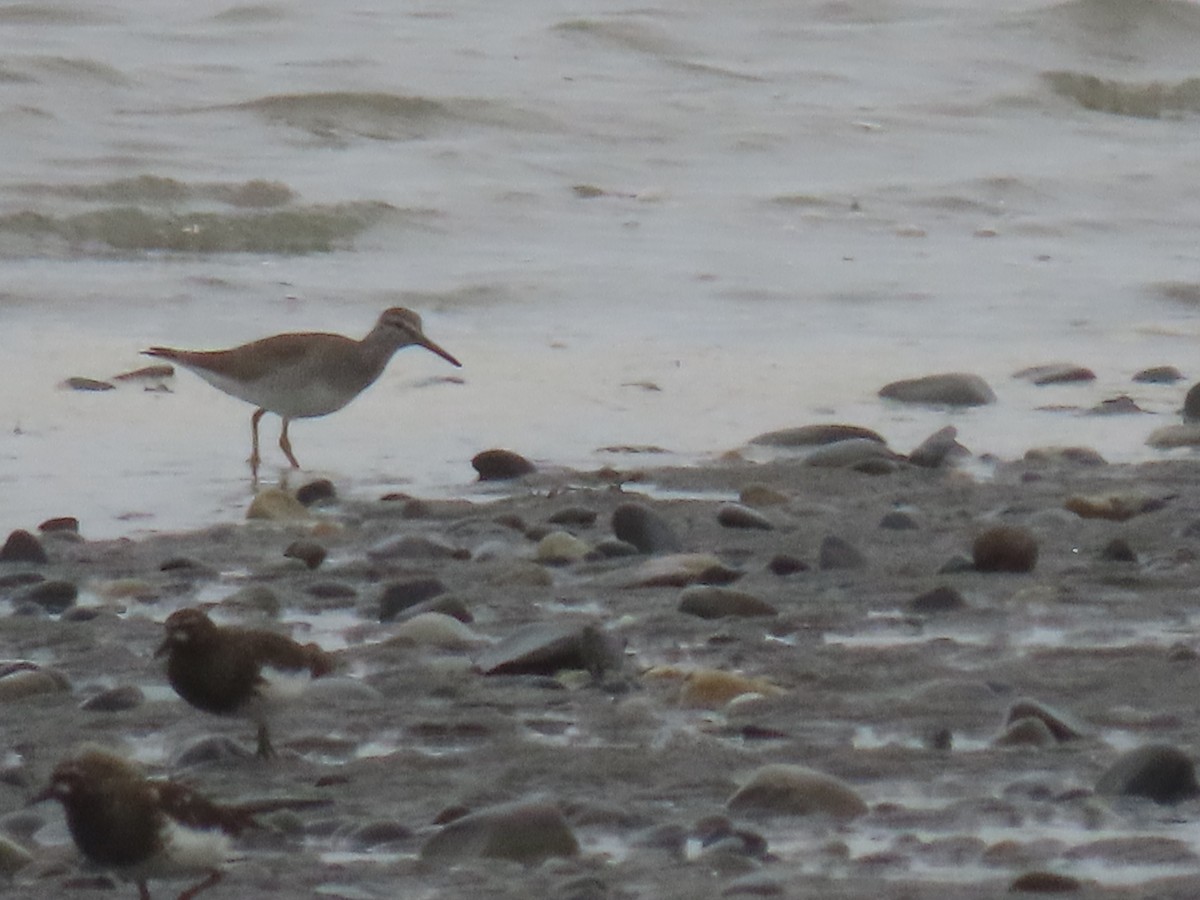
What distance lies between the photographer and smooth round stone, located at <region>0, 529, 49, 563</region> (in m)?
5.88

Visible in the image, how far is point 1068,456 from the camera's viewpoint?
24.3 feet

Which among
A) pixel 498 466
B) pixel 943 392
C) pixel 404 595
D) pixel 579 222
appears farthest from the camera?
pixel 579 222

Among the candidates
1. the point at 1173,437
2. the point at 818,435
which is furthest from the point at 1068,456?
the point at 818,435

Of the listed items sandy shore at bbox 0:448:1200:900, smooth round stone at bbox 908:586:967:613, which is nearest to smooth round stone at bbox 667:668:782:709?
sandy shore at bbox 0:448:1200:900

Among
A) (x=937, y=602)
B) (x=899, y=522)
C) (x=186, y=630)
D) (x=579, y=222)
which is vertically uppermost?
(x=186, y=630)

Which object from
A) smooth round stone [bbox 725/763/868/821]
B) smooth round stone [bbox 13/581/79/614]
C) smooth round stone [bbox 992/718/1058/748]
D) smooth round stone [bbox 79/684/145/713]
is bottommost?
smooth round stone [bbox 13/581/79/614]

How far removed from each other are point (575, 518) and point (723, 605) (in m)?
1.21

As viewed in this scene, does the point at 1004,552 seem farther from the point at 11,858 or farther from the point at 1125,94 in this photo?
the point at 1125,94

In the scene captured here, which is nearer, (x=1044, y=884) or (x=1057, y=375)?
(x=1044, y=884)

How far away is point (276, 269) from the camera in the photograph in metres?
11.3

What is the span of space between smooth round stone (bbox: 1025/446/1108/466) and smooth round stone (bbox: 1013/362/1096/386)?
138cm

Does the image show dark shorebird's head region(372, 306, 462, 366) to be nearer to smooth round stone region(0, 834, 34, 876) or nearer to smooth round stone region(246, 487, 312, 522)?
smooth round stone region(246, 487, 312, 522)

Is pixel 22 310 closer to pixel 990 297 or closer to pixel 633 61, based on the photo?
pixel 990 297

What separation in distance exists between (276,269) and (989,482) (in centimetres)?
517
